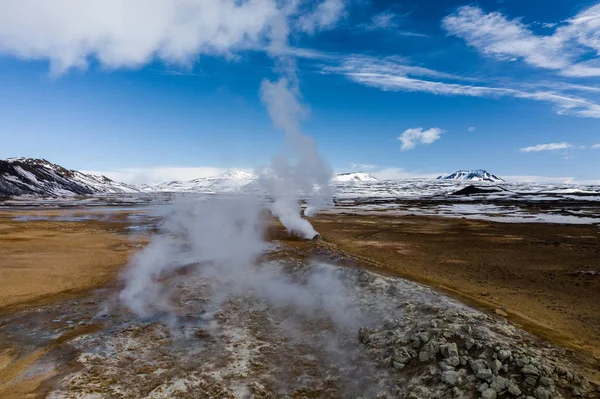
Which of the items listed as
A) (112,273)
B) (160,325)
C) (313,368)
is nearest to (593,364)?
(313,368)

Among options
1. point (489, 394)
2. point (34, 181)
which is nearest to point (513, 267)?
point (489, 394)

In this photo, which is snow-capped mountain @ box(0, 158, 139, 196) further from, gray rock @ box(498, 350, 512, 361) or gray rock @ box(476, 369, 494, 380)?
gray rock @ box(498, 350, 512, 361)

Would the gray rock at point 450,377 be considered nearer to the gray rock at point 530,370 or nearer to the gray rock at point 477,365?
the gray rock at point 477,365

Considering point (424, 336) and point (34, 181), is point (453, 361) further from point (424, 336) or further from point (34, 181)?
point (34, 181)

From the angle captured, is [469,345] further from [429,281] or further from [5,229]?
[5,229]

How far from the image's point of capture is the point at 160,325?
479 inches

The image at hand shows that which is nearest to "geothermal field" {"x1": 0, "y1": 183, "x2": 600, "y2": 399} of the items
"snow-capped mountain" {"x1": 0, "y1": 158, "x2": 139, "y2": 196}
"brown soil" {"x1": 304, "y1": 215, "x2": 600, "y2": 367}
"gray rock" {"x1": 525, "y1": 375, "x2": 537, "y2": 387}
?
"gray rock" {"x1": 525, "y1": 375, "x2": 537, "y2": 387}

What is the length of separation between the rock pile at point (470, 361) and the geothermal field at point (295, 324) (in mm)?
38

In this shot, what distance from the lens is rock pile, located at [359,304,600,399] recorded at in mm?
7305

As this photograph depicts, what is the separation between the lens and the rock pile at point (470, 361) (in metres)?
7.30

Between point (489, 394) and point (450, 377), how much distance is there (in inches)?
35.7

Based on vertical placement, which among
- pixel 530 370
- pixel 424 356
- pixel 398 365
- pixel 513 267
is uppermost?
pixel 530 370

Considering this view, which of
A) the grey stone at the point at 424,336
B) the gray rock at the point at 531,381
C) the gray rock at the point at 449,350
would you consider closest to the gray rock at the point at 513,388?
the gray rock at the point at 531,381

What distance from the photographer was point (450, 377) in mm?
Result: 7902
